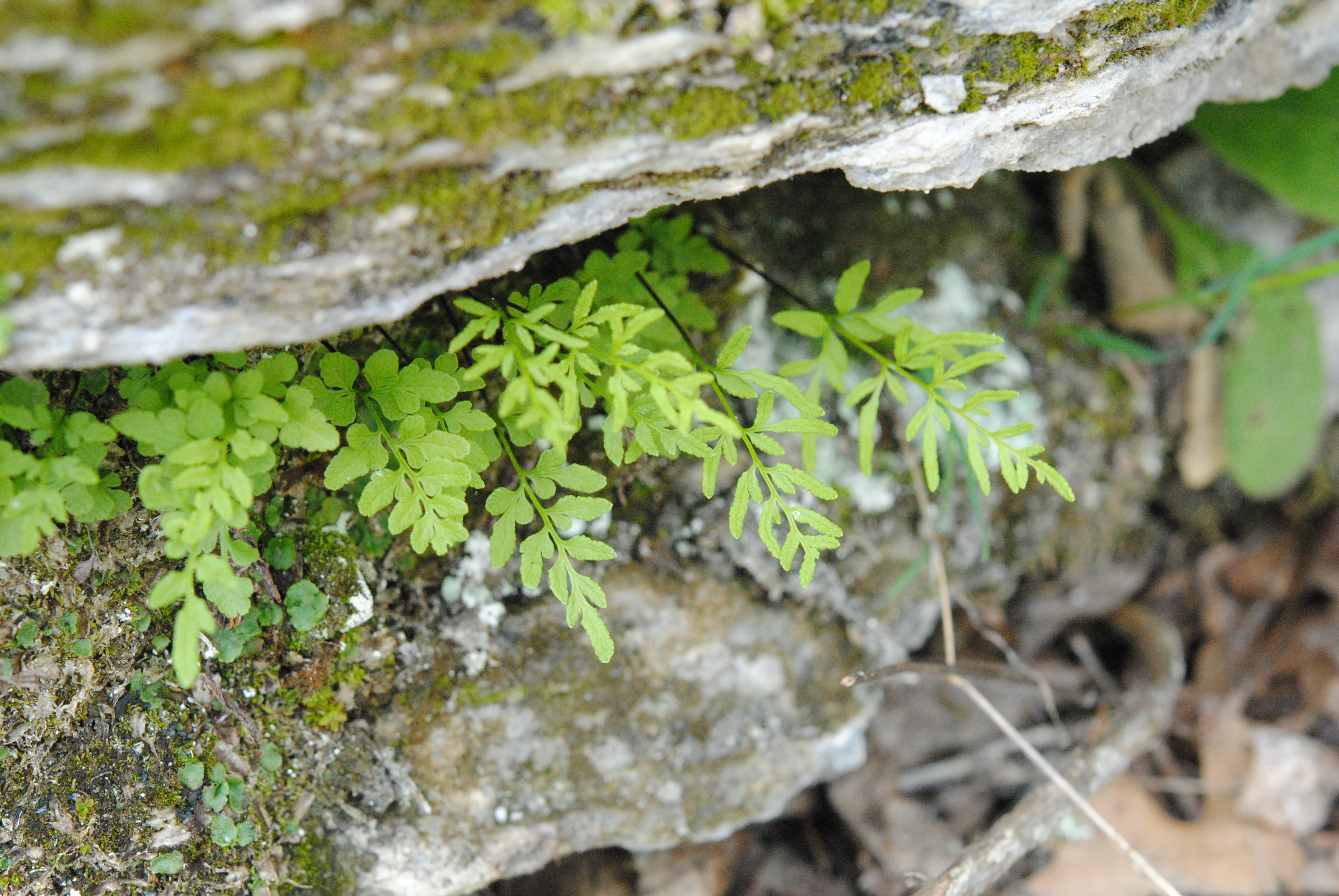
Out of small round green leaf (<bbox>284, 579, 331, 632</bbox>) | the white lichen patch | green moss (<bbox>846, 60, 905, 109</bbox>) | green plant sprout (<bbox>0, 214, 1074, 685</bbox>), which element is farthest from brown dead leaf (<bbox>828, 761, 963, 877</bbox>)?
green moss (<bbox>846, 60, 905, 109</bbox>)

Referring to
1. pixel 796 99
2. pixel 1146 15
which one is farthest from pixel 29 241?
pixel 1146 15

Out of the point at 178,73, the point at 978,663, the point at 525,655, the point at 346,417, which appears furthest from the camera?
the point at 978,663

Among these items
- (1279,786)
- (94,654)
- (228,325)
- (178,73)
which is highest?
(178,73)

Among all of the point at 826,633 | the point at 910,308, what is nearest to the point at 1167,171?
the point at 910,308

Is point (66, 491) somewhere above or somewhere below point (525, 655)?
above

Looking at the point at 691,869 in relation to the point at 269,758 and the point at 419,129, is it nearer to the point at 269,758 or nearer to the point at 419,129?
the point at 269,758

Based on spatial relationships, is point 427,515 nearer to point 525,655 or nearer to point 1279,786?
point 525,655

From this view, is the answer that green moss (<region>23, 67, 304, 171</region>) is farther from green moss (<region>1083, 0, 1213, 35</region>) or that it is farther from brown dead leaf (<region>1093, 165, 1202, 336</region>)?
brown dead leaf (<region>1093, 165, 1202, 336</region>)
